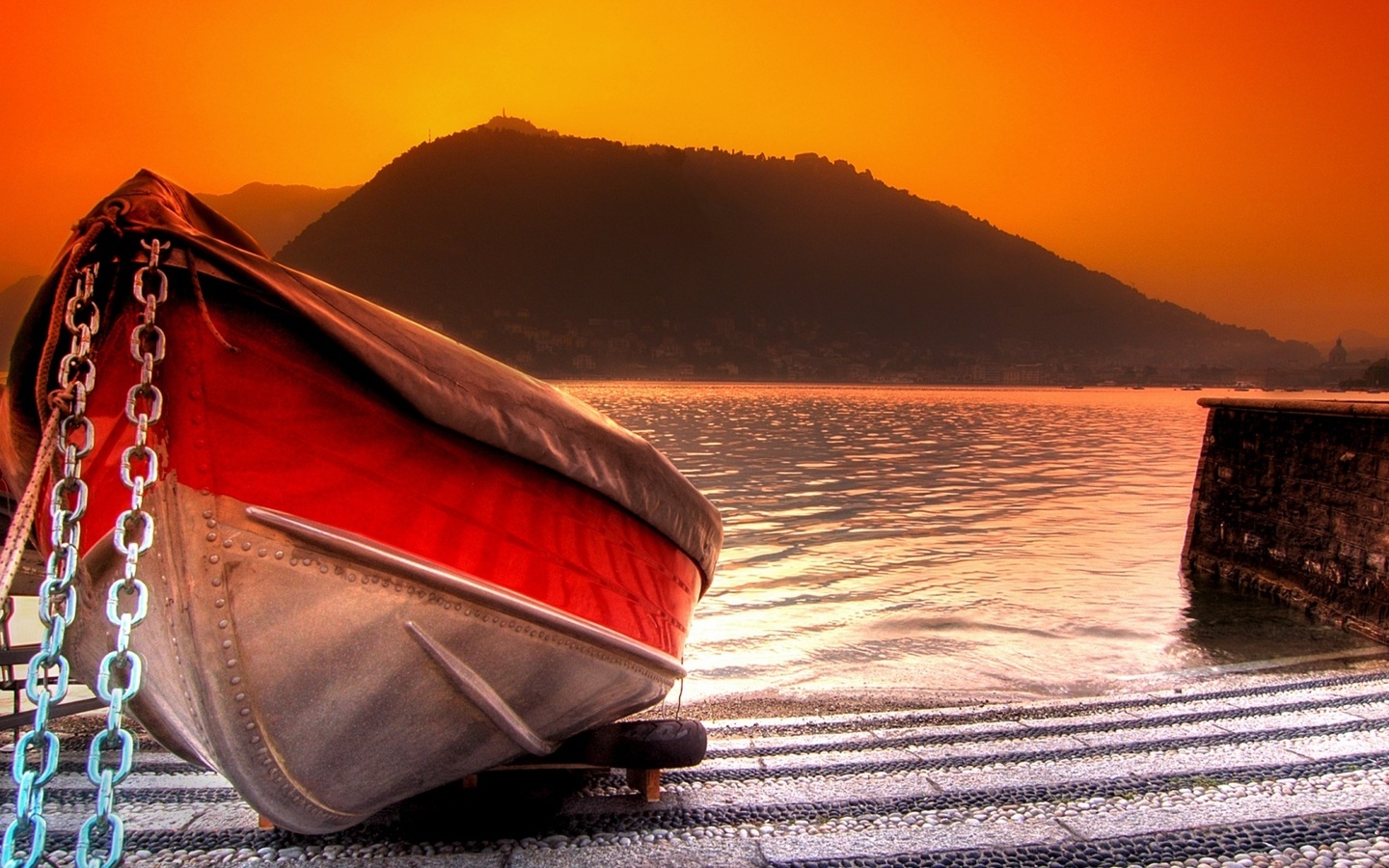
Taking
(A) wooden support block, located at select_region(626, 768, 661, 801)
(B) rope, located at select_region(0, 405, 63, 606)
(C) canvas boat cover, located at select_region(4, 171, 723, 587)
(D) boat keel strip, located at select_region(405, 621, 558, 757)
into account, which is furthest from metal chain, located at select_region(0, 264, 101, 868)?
(A) wooden support block, located at select_region(626, 768, 661, 801)

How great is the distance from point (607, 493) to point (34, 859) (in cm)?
182

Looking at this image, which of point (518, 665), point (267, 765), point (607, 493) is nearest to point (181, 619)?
point (267, 765)

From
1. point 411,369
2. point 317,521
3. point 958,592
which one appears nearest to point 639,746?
point 317,521

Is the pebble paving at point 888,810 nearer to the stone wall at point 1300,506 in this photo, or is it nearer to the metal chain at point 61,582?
the metal chain at point 61,582

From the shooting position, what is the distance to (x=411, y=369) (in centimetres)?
259

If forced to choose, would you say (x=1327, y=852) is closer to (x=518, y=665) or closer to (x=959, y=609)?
(x=518, y=665)

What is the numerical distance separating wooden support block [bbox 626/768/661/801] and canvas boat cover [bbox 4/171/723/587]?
3.65ft

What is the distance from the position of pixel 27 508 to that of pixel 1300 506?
1064 centimetres

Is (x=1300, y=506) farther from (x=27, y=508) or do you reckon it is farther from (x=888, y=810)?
(x=27, y=508)

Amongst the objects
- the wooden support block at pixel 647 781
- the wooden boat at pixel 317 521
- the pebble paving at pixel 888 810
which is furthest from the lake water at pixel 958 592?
the wooden boat at pixel 317 521

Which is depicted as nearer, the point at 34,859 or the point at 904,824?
the point at 34,859

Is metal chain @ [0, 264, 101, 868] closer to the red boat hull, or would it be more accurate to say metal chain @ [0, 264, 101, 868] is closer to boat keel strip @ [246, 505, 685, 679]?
the red boat hull

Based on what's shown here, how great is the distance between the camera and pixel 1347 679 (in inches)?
233

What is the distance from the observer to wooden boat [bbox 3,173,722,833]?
238cm
